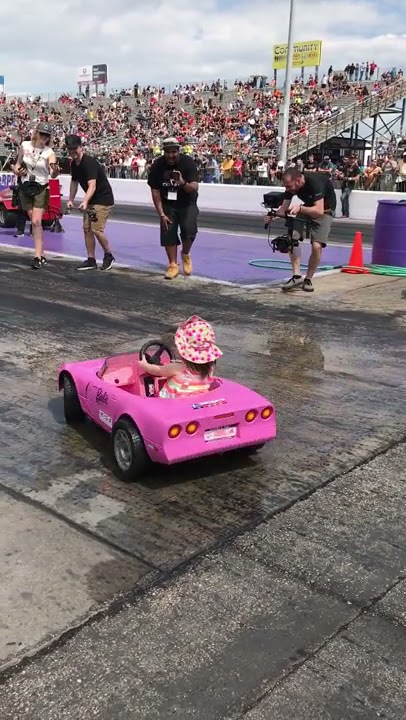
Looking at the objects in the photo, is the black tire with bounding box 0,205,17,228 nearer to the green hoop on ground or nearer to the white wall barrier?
the green hoop on ground

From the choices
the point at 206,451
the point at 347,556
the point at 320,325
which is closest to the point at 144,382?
the point at 206,451

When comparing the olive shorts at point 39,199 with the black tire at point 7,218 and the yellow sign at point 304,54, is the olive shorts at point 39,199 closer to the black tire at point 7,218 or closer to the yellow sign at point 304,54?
the black tire at point 7,218

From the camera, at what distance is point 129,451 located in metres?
3.51

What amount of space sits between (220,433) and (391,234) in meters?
7.62

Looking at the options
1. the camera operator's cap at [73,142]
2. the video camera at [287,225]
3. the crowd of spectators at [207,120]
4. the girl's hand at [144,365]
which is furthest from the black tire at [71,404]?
the crowd of spectators at [207,120]

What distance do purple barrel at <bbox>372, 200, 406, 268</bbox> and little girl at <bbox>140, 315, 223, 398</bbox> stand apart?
7.08m

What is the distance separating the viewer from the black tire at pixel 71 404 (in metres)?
4.27

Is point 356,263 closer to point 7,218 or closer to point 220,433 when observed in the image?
point 220,433

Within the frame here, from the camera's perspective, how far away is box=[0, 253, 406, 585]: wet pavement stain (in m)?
3.27

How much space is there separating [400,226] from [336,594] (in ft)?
27.5

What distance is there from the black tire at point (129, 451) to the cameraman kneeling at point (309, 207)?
4925 millimetres

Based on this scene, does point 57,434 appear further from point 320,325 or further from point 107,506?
point 320,325

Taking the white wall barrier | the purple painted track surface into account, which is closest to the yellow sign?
the white wall barrier

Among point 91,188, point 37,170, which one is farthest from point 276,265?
point 37,170
